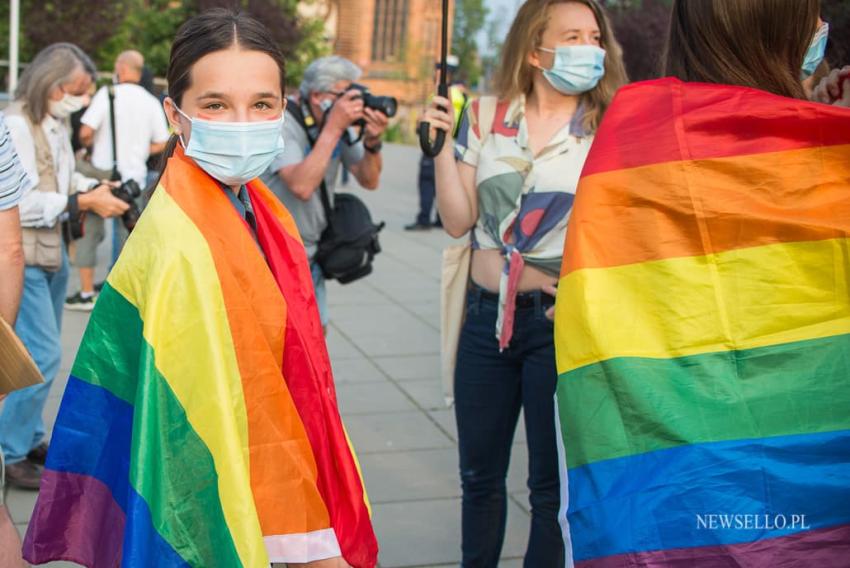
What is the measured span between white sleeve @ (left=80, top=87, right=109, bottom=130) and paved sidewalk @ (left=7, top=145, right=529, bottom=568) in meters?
1.43

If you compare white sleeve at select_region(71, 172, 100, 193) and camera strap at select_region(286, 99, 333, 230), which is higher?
camera strap at select_region(286, 99, 333, 230)

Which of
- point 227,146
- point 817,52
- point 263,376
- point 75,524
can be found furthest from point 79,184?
point 817,52

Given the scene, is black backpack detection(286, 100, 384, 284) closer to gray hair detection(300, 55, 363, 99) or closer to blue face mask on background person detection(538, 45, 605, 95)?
gray hair detection(300, 55, 363, 99)

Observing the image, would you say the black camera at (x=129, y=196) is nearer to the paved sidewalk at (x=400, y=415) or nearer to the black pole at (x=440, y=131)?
the paved sidewalk at (x=400, y=415)

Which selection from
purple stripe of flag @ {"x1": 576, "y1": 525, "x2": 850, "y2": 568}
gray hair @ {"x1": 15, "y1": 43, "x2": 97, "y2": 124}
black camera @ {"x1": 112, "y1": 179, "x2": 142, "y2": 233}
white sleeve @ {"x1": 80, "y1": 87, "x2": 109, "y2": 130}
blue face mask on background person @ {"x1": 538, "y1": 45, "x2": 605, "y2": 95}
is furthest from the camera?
white sleeve @ {"x1": 80, "y1": 87, "x2": 109, "y2": 130}

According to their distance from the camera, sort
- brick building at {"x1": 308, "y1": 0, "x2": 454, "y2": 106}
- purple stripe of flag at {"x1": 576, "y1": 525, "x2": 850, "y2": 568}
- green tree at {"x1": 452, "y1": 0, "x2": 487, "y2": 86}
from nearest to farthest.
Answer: purple stripe of flag at {"x1": 576, "y1": 525, "x2": 850, "y2": 568}
brick building at {"x1": 308, "y1": 0, "x2": 454, "y2": 106}
green tree at {"x1": 452, "y1": 0, "x2": 487, "y2": 86}

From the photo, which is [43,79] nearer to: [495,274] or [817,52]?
[495,274]

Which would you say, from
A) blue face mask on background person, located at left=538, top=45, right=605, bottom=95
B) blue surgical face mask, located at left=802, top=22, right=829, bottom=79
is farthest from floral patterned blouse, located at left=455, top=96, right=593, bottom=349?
blue surgical face mask, located at left=802, top=22, right=829, bottom=79

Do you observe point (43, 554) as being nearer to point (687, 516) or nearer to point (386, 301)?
point (687, 516)

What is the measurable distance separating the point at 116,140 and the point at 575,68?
5628 mm

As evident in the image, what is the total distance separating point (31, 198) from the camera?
508 cm

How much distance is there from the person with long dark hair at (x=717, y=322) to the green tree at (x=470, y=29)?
52486mm

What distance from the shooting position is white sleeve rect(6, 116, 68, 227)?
16.4ft

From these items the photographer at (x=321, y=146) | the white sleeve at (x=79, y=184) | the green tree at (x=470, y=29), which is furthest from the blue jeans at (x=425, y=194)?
the green tree at (x=470, y=29)
